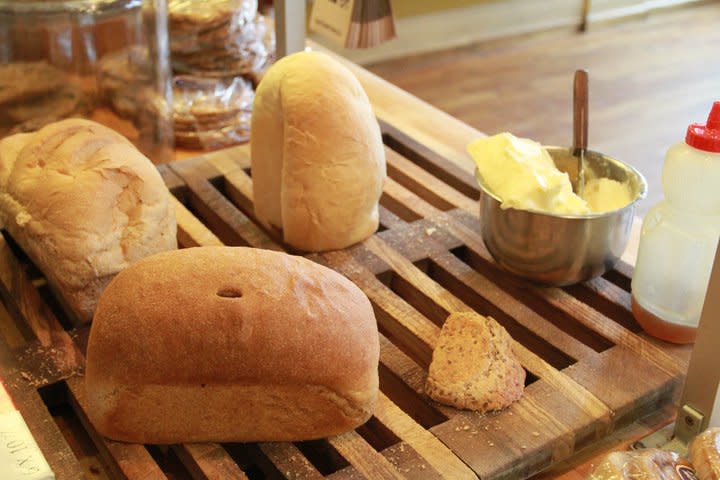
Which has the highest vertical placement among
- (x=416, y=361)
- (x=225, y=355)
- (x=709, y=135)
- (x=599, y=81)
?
(x=709, y=135)

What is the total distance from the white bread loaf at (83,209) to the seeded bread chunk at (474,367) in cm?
41

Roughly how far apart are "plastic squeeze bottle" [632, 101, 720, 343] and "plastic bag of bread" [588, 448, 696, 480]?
0.75 feet

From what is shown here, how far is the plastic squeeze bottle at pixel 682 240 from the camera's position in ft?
3.10

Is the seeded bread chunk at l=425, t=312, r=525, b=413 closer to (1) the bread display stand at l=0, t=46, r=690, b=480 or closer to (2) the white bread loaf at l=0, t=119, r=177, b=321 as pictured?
(1) the bread display stand at l=0, t=46, r=690, b=480

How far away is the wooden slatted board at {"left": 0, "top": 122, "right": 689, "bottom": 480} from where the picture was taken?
889 mm

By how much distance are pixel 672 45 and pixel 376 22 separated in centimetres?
327

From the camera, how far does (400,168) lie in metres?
1.45

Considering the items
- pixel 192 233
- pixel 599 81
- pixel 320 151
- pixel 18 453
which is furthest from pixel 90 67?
pixel 599 81

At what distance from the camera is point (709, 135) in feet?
3.07

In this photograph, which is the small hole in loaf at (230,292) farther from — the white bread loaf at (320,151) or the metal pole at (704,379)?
the metal pole at (704,379)

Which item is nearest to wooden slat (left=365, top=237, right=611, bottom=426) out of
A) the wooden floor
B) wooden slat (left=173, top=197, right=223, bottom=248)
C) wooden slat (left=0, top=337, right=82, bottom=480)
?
wooden slat (left=173, top=197, right=223, bottom=248)

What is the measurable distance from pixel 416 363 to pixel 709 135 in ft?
1.34

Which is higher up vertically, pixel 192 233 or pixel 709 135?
pixel 709 135

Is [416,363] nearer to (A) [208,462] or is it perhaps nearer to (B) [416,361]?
(B) [416,361]
